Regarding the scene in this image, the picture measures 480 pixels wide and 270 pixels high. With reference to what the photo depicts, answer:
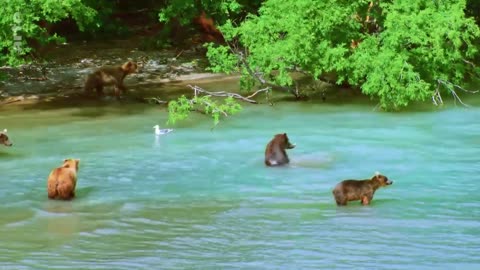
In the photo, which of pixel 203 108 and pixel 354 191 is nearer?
pixel 354 191

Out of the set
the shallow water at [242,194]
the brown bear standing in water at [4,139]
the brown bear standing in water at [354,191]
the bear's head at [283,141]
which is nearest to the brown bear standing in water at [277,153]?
the bear's head at [283,141]

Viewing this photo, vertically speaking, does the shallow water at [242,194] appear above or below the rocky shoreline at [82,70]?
below

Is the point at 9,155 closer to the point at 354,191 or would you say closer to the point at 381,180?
the point at 354,191

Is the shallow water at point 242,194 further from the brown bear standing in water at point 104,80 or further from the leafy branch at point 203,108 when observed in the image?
the brown bear standing in water at point 104,80

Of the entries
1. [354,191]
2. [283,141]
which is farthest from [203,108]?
[354,191]

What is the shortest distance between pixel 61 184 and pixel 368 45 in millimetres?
8296

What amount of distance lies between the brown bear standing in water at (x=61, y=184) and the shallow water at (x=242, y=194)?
0.48 feet

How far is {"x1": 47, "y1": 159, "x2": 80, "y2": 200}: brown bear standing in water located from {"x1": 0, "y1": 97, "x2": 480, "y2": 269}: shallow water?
15cm

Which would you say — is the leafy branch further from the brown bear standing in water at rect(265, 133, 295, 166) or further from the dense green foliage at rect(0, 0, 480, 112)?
the brown bear standing in water at rect(265, 133, 295, 166)

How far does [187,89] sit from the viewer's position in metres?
21.9

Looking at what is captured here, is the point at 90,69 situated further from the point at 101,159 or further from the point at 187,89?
the point at 101,159

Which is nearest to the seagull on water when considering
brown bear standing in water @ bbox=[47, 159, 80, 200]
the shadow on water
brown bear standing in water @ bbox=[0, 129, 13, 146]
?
the shadow on water

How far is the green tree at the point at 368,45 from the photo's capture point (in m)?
18.0

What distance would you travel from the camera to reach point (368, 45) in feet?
60.8
